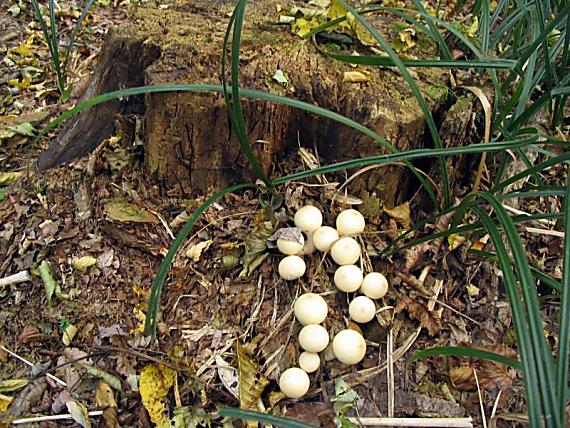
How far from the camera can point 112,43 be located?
1.93m

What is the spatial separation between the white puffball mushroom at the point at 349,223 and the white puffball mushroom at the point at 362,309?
199mm

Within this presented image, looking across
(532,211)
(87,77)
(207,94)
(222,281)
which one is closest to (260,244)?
(222,281)

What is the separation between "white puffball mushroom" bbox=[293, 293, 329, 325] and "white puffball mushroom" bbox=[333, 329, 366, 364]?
0.24ft

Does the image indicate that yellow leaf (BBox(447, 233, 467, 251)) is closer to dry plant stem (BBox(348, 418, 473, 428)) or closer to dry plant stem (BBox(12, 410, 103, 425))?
dry plant stem (BBox(348, 418, 473, 428))

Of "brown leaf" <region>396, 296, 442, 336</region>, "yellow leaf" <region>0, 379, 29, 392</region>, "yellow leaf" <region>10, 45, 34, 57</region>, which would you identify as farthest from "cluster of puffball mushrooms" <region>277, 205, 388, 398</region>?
"yellow leaf" <region>10, 45, 34, 57</region>

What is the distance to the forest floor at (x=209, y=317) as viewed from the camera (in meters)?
1.54

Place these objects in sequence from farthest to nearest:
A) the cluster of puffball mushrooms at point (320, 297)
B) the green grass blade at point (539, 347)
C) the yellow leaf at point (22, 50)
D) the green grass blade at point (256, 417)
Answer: the yellow leaf at point (22, 50) → the cluster of puffball mushrooms at point (320, 297) → the green grass blade at point (256, 417) → the green grass blade at point (539, 347)

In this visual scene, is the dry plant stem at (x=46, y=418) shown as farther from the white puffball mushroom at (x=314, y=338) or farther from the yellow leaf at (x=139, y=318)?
the white puffball mushroom at (x=314, y=338)

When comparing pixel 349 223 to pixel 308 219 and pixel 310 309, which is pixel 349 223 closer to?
pixel 308 219

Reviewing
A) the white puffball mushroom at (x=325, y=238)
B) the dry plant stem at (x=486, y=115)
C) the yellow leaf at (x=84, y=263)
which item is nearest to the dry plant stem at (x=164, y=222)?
the yellow leaf at (x=84, y=263)

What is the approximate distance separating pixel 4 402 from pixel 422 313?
127cm

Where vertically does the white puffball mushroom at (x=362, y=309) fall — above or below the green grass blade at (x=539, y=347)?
below

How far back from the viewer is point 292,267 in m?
1.58

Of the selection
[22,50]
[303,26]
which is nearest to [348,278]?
[303,26]
